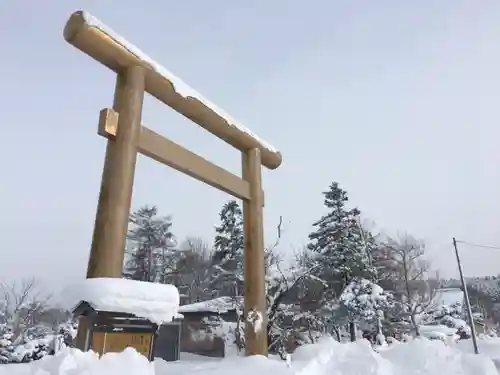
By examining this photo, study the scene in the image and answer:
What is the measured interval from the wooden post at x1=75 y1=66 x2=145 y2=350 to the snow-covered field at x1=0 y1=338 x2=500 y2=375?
1039mm

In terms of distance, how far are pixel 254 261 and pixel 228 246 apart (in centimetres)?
1447

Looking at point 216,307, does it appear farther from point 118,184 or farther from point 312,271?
point 118,184

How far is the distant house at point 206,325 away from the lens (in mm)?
18328

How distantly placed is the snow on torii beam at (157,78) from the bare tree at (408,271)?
61.3ft

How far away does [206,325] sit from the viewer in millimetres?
19500

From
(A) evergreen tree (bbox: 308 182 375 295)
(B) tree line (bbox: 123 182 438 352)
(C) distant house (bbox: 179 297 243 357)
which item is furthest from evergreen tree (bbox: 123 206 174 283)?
(A) evergreen tree (bbox: 308 182 375 295)

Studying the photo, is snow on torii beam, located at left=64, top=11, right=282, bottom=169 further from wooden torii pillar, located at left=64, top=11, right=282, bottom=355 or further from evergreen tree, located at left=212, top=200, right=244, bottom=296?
evergreen tree, located at left=212, top=200, right=244, bottom=296

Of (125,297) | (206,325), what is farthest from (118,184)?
(206,325)

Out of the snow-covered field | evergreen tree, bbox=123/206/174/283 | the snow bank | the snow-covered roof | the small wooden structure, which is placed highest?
evergreen tree, bbox=123/206/174/283

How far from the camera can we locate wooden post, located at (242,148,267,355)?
6098mm

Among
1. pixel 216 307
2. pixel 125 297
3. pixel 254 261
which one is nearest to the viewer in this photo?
pixel 125 297

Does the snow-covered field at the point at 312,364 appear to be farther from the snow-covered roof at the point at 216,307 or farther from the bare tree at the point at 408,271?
the bare tree at the point at 408,271

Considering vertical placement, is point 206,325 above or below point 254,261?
below

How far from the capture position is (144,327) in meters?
3.54
